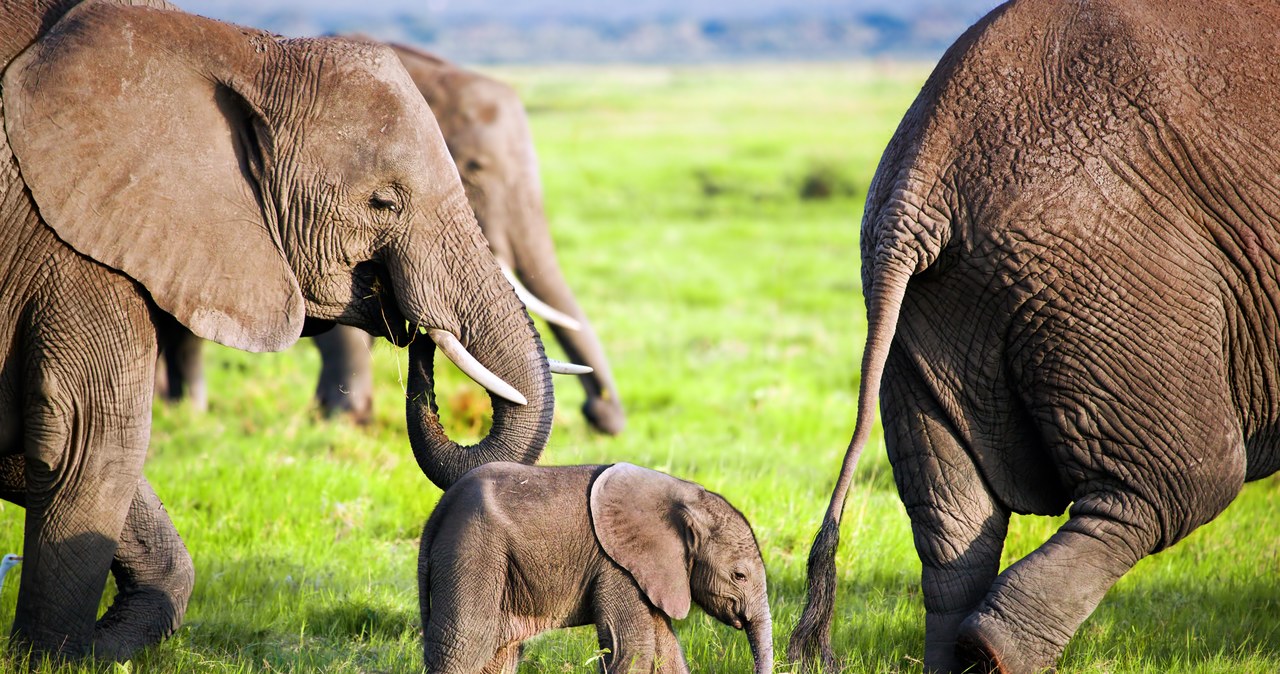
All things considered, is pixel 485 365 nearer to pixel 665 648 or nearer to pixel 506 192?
pixel 665 648

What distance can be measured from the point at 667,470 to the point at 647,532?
299cm

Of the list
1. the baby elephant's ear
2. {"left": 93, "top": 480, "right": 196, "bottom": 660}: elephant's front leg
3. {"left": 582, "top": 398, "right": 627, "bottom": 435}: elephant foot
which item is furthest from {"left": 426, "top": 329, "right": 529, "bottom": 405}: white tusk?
{"left": 582, "top": 398, "right": 627, "bottom": 435}: elephant foot

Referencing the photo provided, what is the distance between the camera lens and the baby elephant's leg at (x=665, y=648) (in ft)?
13.0

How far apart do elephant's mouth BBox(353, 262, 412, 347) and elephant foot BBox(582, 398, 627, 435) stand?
3.87 metres

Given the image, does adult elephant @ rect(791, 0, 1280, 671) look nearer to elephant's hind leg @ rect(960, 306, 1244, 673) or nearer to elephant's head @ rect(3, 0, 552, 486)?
elephant's hind leg @ rect(960, 306, 1244, 673)

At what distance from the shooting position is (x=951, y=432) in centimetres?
434

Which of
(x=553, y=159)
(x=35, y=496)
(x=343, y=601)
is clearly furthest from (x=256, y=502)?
(x=553, y=159)

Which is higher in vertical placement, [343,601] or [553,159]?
[553,159]

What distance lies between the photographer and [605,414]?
8414 mm

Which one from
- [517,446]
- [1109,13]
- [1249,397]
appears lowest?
[517,446]

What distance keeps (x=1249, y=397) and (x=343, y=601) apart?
3.30 meters

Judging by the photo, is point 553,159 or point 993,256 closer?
point 993,256

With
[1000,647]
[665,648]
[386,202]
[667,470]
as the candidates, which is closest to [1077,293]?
[1000,647]

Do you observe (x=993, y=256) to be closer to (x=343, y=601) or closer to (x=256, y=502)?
(x=343, y=601)
